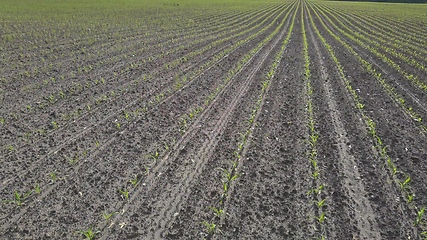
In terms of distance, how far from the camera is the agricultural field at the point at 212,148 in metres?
4.93

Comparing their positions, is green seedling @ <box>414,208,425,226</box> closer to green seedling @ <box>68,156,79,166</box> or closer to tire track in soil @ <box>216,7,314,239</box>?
tire track in soil @ <box>216,7,314,239</box>

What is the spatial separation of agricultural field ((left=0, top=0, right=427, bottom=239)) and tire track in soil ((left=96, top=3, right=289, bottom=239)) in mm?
29

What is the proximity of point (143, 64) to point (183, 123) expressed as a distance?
654 centimetres

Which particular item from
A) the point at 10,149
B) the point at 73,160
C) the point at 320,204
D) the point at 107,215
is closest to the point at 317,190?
the point at 320,204

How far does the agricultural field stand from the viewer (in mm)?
4926

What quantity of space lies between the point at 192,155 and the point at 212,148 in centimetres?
53

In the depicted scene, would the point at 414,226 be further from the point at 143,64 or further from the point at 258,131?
the point at 143,64

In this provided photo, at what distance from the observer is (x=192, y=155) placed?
6.71 metres

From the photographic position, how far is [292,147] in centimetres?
705

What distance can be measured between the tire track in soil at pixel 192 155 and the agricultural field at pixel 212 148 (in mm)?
29

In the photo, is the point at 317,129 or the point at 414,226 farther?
the point at 317,129

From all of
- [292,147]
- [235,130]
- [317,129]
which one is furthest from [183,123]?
[317,129]

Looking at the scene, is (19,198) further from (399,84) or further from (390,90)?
(399,84)

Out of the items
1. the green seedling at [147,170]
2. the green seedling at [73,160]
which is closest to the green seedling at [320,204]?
the green seedling at [147,170]
